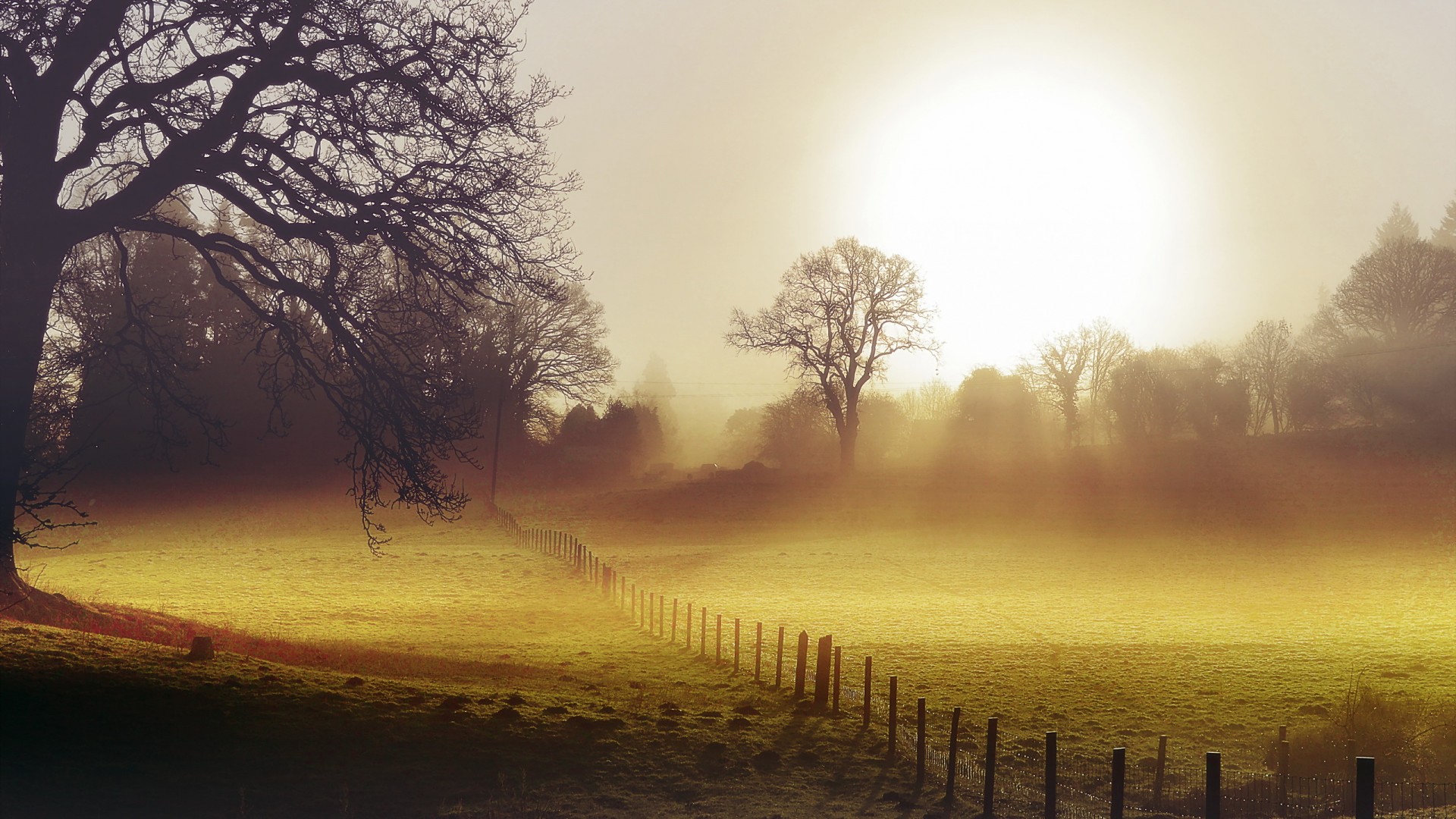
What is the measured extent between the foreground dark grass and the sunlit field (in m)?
4.71

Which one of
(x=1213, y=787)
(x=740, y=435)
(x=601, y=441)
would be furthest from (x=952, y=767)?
(x=740, y=435)

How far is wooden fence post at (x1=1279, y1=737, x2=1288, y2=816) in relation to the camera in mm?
11242

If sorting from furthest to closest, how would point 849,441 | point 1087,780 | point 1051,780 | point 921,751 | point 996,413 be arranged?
point 996,413 → point 849,441 → point 1087,780 → point 921,751 → point 1051,780

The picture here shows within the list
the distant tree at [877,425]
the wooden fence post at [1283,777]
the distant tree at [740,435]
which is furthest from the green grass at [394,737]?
the distant tree at [740,435]

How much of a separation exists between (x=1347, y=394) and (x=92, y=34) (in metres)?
76.5

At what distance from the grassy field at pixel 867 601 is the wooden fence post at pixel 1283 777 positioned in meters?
0.84

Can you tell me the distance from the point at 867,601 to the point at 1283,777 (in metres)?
20.8

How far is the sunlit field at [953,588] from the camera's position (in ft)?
60.7

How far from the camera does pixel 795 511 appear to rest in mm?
57844

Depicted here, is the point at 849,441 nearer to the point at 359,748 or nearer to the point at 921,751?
the point at 921,751

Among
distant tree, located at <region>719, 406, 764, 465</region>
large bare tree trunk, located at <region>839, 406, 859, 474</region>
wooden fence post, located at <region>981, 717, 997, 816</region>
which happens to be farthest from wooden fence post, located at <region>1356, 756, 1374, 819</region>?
distant tree, located at <region>719, 406, 764, 465</region>

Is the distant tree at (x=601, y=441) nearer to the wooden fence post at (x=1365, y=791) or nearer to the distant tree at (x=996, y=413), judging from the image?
the distant tree at (x=996, y=413)

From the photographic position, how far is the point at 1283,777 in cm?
1101

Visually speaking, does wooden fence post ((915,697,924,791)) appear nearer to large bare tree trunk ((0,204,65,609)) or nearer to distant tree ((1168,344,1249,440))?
large bare tree trunk ((0,204,65,609))
